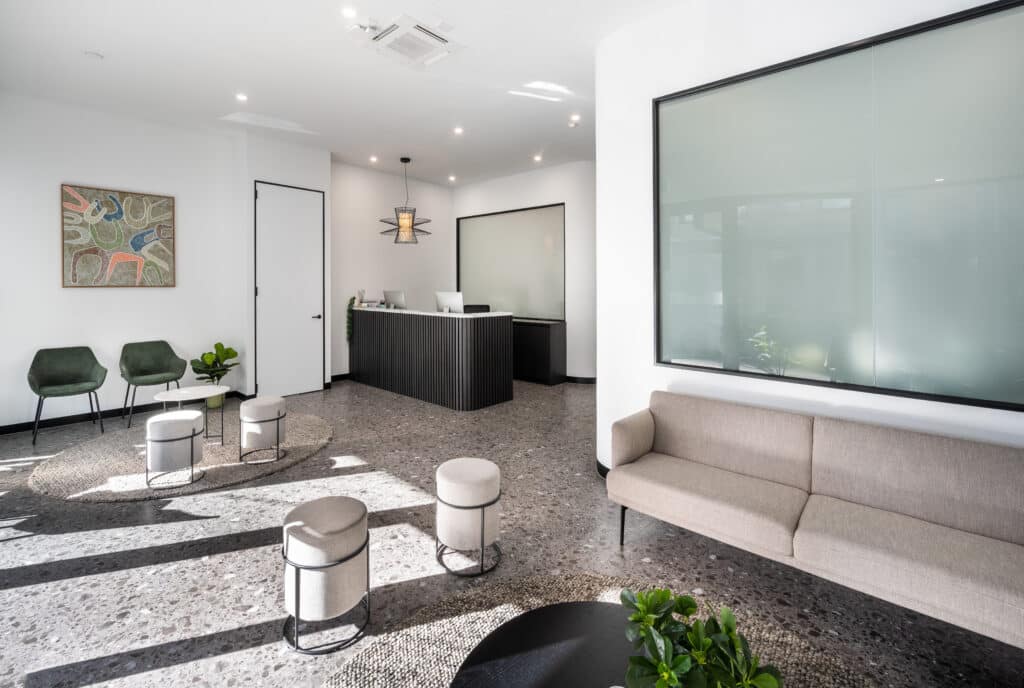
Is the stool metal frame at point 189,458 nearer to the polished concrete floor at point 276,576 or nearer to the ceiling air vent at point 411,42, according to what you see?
the polished concrete floor at point 276,576

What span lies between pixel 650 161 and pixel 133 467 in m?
4.58

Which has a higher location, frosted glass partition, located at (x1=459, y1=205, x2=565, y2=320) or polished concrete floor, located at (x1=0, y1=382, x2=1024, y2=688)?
frosted glass partition, located at (x1=459, y1=205, x2=565, y2=320)

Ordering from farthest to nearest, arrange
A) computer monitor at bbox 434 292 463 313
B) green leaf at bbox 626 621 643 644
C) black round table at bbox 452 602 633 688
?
computer monitor at bbox 434 292 463 313 < black round table at bbox 452 602 633 688 < green leaf at bbox 626 621 643 644

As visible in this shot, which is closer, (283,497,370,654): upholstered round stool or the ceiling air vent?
(283,497,370,654): upholstered round stool

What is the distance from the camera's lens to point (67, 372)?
4.94m

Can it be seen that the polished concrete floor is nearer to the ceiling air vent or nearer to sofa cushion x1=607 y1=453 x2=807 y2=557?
sofa cushion x1=607 y1=453 x2=807 y2=557

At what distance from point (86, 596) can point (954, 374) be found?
4219 millimetres

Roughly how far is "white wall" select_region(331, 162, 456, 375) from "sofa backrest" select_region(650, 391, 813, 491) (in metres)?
5.75

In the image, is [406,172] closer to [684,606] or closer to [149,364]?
[149,364]

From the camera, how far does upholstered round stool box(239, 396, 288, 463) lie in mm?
3965

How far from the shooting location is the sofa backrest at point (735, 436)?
8.25ft

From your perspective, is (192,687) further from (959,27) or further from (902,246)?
(959,27)

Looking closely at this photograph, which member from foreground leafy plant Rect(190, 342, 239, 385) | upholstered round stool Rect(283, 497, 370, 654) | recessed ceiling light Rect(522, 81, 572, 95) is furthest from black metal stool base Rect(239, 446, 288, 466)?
recessed ceiling light Rect(522, 81, 572, 95)

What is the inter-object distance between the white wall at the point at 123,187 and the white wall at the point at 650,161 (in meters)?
4.68
